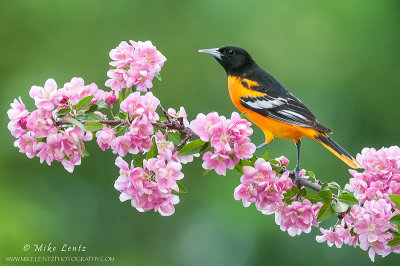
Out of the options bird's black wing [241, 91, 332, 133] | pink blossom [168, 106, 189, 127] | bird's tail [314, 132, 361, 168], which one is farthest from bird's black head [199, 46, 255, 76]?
pink blossom [168, 106, 189, 127]

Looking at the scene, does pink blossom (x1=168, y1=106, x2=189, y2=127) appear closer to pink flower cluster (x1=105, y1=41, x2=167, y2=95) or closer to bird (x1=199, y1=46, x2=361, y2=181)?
pink flower cluster (x1=105, y1=41, x2=167, y2=95)

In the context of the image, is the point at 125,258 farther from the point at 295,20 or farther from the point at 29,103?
→ the point at 295,20

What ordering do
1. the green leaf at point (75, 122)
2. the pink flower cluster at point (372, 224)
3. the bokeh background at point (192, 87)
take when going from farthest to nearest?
the bokeh background at point (192, 87), the pink flower cluster at point (372, 224), the green leaf at point (75, 122)

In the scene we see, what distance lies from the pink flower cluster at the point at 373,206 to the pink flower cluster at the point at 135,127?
3.04 feet

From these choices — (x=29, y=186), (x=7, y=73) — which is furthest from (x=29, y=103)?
(x=7, y=73)

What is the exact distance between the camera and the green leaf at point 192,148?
263 centimetres

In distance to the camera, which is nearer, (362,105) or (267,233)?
(267,233)

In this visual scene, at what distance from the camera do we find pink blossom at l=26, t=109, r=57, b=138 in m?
2.53

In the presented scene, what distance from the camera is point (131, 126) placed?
2615 mm

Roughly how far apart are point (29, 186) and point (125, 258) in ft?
6.31

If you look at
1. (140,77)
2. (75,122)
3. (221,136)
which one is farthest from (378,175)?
(75,122)

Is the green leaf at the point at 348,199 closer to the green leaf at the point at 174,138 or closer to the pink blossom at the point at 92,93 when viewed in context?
the green leaf at the point at 174,138

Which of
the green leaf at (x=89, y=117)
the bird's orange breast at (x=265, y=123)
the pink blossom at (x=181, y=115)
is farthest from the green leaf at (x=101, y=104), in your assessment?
the bird's orange breast at (x=265, y=123)

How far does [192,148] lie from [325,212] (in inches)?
24.9
